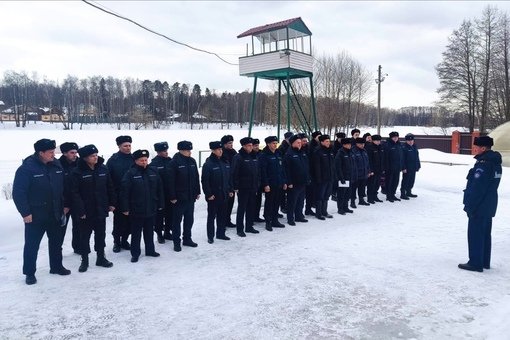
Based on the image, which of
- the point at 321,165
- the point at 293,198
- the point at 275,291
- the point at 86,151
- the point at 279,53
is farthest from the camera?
the point at 279,53

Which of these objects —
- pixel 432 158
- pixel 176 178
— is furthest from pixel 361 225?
pixel 432 158

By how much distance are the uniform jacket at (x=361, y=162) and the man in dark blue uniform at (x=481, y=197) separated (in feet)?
14.6

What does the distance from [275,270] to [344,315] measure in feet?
5.10

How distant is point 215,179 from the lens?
23.0ft

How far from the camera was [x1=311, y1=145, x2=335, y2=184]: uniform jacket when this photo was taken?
8.87 metres

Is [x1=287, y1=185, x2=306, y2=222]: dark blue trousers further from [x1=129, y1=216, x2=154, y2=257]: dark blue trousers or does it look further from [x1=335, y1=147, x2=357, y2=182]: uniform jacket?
[x1=129, y1=216, x2=154, y2=257]: dark blue trousers

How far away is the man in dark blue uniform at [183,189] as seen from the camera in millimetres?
6570

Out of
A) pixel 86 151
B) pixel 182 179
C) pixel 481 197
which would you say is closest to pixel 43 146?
pixel 86 151

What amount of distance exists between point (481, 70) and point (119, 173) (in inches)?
1631

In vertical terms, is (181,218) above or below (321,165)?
below

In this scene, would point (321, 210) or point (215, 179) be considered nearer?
point (215, 179)

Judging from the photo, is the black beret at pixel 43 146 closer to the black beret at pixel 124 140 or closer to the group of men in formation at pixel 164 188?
the group of men in formation at pixel 164 188

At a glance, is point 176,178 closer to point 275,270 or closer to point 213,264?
point 213,264

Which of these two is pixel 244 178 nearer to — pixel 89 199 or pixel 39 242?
pixel 89 199
